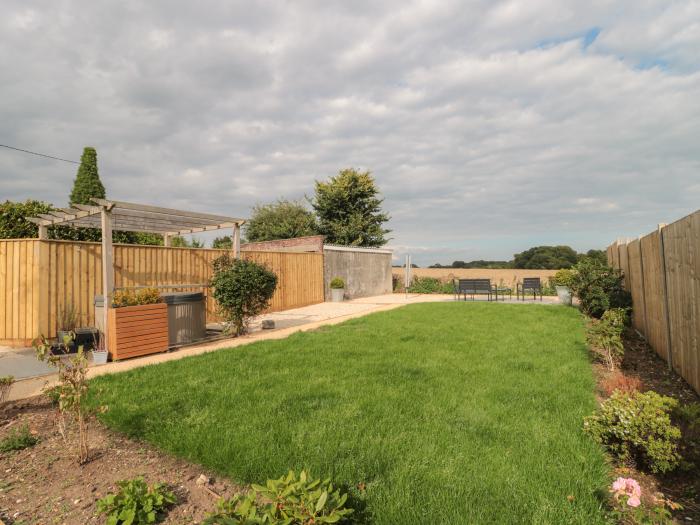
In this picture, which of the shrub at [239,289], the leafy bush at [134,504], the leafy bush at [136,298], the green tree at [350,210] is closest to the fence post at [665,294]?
the leafy bush at [134,504]

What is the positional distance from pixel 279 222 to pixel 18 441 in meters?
29.1

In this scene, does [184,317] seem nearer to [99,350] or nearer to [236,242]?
[99,350]

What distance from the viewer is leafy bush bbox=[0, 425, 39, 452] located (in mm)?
3188

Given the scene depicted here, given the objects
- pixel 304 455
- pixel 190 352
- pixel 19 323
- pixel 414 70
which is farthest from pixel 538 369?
pixel 19 323

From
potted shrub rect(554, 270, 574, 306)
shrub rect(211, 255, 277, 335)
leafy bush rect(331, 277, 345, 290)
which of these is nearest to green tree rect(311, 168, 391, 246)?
leafy bush rect(331, 277, 345, 290)

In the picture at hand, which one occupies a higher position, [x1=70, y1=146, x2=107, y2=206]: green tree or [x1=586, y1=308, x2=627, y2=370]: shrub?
[x1=70, y1=146, x2=107, y2=206]: green tree

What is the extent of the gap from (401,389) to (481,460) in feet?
5.47

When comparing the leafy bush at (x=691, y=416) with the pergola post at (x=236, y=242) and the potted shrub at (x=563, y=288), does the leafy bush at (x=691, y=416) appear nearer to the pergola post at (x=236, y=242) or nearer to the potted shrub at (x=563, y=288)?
the pergola post at (x=236, y=242)

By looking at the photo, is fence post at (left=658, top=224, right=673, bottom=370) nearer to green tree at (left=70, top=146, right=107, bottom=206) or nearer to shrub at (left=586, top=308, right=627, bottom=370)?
shrub at (left=586, top=308, right=627, bottom=370)

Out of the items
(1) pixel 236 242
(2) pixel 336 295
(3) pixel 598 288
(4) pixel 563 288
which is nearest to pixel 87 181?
(1) pixel 236 242

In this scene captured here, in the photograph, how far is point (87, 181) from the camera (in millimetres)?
13977

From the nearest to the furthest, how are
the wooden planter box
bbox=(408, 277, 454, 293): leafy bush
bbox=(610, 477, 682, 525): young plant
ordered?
1. bbox=(610, 477, 682, 525): young plant
2. the wooden planter box
3. bbox=(408, 277, 454, 293): leafy bush

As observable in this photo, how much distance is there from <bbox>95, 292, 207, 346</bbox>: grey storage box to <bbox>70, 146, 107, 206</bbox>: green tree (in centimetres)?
839

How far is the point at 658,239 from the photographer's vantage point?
217 inches
